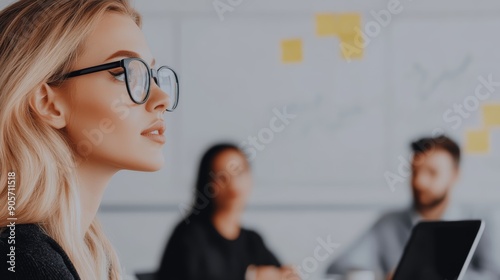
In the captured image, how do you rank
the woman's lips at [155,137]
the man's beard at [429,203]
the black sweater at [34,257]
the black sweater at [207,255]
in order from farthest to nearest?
1. the man's beard at [429,203]
2. the black sweater at [207,255]
3. the woman's lips at [155,137]
4. the black sweater at [34,257]

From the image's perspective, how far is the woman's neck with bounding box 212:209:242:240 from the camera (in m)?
2.85

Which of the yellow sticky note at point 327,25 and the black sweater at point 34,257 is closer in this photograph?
the black sweater at point 34,257

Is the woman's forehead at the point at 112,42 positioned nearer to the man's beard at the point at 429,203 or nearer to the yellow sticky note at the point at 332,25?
→ the yellow sticky note at the point at 332,25

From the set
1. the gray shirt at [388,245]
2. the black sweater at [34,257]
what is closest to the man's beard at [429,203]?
the gray shirt at [388,245]

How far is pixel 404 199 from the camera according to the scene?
291cm

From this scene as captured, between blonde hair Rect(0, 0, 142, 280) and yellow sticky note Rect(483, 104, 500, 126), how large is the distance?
7.65 feet

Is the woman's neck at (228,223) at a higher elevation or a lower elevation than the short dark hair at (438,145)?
Result: lower

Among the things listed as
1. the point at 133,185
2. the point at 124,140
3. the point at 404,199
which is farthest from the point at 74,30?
the point at 404,199

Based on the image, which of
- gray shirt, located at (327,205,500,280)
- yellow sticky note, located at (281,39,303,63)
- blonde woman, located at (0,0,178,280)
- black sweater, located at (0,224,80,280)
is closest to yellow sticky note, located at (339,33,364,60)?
yellow sticky note, located at (281,39,303,63)

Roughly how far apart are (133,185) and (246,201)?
0.45 m

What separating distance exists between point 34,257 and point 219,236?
2.11 m

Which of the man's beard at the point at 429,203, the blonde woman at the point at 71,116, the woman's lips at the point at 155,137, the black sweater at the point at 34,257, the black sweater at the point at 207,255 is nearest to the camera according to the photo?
the black sweater at the point at 34,257

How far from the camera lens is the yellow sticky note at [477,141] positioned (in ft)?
9.64

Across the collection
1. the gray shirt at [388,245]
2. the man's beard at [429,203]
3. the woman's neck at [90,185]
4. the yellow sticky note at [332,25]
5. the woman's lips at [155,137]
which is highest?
the yellow sticky note at [332,25]
